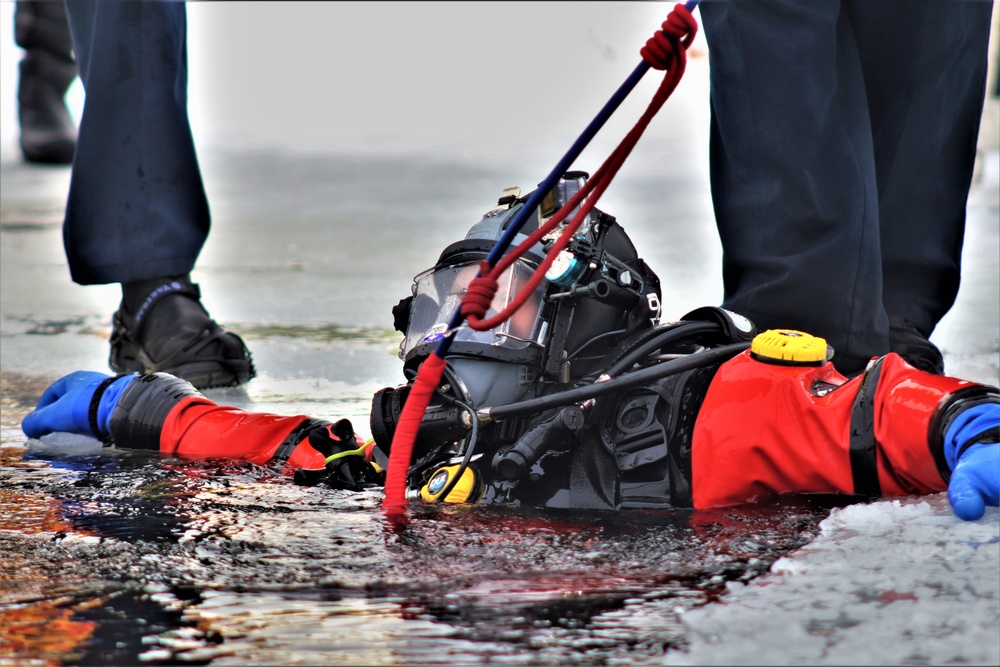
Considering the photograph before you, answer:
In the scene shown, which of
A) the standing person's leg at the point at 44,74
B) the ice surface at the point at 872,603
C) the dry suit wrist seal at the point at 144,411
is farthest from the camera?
the standing person's leg at the point at 44,74

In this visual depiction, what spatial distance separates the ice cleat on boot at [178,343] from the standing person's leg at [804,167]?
141cm

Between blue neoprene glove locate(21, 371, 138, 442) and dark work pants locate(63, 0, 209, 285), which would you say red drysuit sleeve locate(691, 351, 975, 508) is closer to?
blue neoprene glove locate(21, 371, 138, 442)

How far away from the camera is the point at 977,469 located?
1.86 m

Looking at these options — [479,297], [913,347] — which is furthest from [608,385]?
[913,347]

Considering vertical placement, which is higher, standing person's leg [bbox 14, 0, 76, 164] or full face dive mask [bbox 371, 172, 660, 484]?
standing person's leg [bbox 14, 0, 76, 164]

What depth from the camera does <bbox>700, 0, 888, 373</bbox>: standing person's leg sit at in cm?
282

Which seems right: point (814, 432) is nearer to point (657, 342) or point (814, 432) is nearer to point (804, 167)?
point (657, 342)

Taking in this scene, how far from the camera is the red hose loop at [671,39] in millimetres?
1921

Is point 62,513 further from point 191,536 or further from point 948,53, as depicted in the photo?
point 948,53

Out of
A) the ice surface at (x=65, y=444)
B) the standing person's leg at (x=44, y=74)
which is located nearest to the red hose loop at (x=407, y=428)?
the ice surface at (x=65, y=444)

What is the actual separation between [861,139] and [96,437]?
188cm

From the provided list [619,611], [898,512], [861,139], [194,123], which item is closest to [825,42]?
[861,139]

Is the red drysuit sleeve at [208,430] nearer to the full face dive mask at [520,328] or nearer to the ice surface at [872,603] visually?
the full face dive mask at [520,328]

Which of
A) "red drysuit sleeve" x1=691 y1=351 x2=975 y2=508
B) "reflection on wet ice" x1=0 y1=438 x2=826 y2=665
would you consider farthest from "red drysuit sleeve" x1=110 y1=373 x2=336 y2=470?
"red drysuit sleeve" x1=691 y1=351 x2=975 y2=508
